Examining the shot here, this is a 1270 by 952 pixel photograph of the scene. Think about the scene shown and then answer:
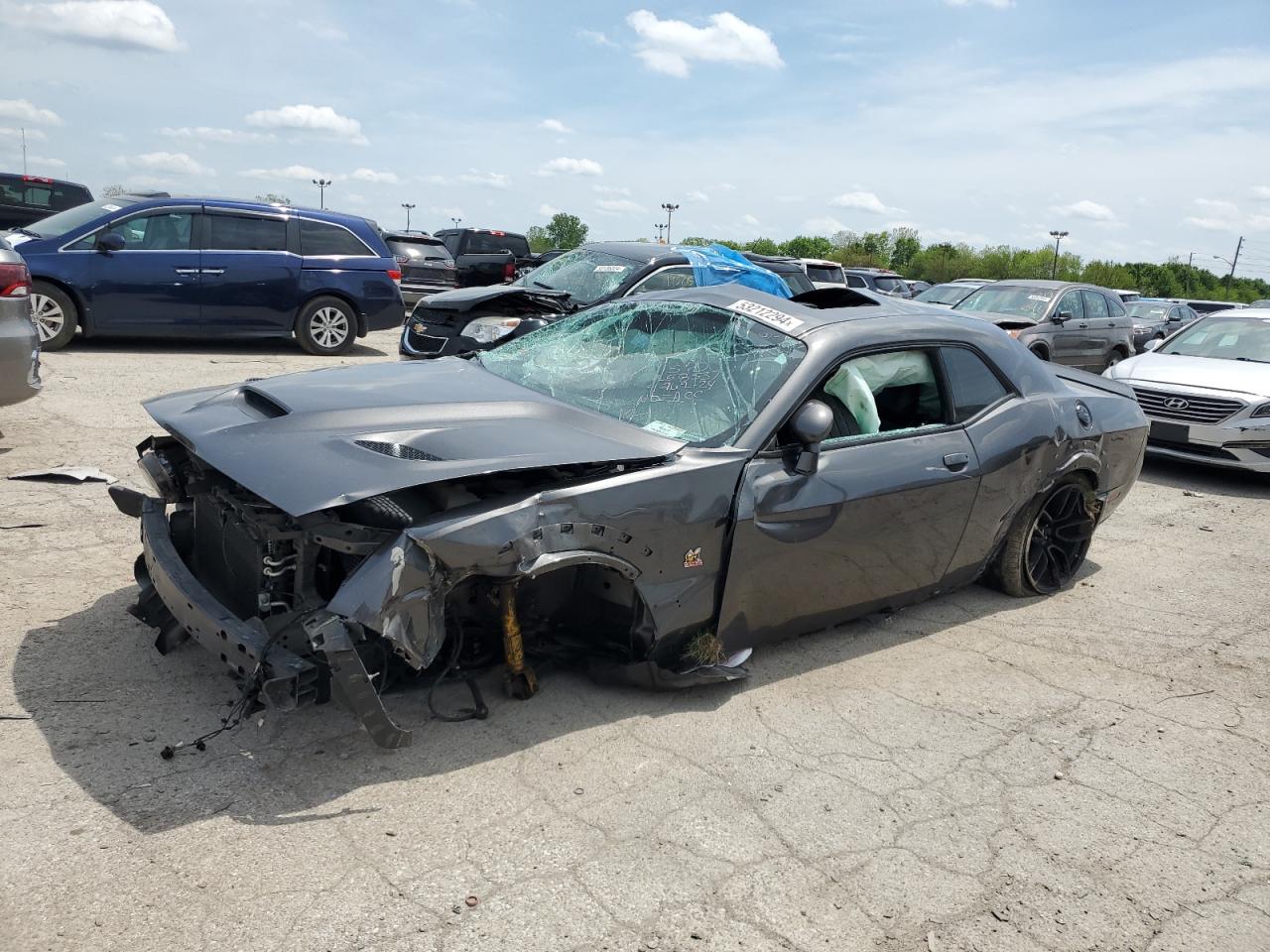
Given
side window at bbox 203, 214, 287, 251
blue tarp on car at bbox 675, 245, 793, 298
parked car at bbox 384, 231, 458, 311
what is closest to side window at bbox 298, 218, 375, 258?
side window at bbox 203, 214, 287, 251

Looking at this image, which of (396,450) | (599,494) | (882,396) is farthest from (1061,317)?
Result: (396,450)

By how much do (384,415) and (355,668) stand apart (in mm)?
1000

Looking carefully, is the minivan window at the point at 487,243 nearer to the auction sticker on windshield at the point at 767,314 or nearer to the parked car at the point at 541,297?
the parked car at the point at 541,297

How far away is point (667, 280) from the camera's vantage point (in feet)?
32.6

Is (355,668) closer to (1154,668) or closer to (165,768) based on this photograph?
(165,768)

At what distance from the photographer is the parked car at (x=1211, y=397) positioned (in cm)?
869

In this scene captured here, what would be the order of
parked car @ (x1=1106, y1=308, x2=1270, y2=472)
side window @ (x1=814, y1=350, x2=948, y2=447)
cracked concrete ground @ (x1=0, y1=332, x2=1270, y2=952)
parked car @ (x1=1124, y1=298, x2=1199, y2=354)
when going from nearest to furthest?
cracked concrete ground @ (x1=0, y1=332, x2=1270, y2=952), side window @ (x1=814, y1=350, x2=948, y2=447), parked car @ (x1=1106, y1=308, x2=1270, y2=472), parked car @ (x1=1124, y1=298, x2=1199, y2=354)

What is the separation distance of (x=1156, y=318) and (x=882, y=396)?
24.5 meters

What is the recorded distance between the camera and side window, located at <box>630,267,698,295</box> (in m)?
9.76

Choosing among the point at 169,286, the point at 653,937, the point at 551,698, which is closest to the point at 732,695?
the point at 551,698

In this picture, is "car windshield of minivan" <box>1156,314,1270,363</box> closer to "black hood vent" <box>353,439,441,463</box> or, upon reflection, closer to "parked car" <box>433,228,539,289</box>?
"black hood vent" <box>353,439,441,463</box>

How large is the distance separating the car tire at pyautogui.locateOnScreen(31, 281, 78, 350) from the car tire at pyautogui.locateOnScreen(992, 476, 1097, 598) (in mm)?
9749

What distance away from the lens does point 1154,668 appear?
470 centimetres

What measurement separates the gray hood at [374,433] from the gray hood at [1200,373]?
7362mm
